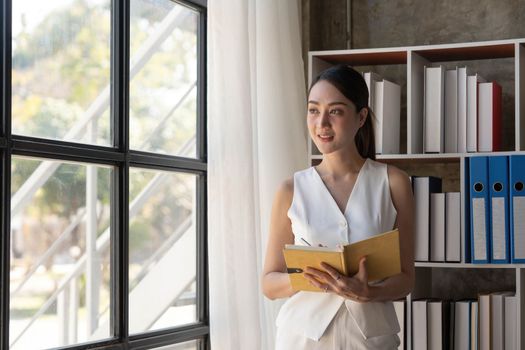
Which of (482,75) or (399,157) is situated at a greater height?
(482,75)

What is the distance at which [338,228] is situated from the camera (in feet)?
7.25

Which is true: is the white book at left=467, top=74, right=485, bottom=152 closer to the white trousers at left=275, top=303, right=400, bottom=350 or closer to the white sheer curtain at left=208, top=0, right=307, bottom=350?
the white sheer curtain at left=208, top=0, right=307, bottom=350

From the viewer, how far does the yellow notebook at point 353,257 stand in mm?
1994

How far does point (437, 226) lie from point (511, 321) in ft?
1.51

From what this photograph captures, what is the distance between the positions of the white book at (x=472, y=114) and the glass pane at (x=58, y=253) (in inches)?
56.3

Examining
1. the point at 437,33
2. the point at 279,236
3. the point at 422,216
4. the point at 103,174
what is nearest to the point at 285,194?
the point at 279,236

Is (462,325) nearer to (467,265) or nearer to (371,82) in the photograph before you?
(467,265)

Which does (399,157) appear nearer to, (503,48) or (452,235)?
(452,235)

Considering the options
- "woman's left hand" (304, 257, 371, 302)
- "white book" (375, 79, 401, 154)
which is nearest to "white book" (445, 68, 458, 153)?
"white book" (375, 79, 401, 154)

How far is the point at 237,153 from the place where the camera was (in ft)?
10.4

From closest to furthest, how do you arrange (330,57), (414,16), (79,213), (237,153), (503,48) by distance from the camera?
(79,213), (237,153), (503,48), (330,57), (414,16)

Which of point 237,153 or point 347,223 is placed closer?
point 347,223

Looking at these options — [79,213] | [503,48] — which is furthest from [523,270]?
[79,213]

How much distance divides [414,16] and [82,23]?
1.73 m
